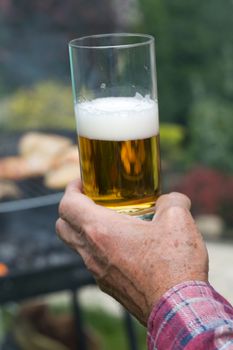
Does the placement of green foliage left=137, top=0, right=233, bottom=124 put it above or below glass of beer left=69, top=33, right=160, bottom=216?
below

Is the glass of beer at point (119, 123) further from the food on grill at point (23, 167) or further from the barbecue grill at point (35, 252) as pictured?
the food on grill at point (23, 167)

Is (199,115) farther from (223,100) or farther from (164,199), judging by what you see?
(164,199)

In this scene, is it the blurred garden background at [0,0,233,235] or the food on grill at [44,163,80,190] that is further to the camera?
the blurred garden background at [0,0,233,235]

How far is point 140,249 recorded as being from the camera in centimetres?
132

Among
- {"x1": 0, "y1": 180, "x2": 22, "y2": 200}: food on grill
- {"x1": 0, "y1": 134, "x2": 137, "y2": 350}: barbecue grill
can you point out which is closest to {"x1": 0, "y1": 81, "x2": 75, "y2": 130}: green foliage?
{"x1": 0, "y1": 180, "x2": 22, "y2": 200}: food on grill

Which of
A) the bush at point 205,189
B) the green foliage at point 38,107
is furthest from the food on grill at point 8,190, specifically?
the bush at point 205,189

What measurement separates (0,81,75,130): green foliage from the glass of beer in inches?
213

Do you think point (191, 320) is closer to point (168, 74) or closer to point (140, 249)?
point (140, 249)

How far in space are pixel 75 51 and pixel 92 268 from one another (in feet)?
1.26

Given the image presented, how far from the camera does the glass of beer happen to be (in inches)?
56.9

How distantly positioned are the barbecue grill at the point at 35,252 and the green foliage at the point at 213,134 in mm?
4432

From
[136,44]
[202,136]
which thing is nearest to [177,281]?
[136,44]

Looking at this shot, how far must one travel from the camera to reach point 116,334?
469 cm

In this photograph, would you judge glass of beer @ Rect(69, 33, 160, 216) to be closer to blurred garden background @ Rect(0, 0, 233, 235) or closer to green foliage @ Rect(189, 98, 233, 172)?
blurred garden background @ Rect(0, 0, 233, 235)
